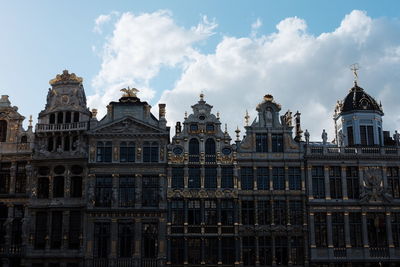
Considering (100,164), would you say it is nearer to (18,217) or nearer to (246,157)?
(18,217)

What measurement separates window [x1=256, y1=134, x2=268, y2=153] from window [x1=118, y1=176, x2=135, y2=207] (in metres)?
12.2

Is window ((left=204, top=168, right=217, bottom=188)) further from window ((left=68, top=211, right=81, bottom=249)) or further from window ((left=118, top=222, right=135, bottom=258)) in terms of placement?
window ((left=68, top=211, right=81, bottom=249))

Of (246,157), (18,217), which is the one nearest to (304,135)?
(246,157)

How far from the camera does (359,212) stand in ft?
161

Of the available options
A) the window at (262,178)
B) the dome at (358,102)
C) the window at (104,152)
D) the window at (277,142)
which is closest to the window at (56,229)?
the window at (104,152)

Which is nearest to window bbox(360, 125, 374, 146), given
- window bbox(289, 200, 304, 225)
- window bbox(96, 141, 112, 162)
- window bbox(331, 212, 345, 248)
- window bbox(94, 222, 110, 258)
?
window bbox(331, 212, 345, 248)

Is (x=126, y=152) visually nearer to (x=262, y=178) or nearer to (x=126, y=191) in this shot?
(x=126, y=191)

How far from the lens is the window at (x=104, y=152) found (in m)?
49.6

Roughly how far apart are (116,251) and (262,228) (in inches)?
523

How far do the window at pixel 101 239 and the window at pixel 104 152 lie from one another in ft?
19.4

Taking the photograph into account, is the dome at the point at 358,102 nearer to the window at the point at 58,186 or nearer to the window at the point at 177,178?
the window at the point at 177,178

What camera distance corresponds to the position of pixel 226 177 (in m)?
49.2

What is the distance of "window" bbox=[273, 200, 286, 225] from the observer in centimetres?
4875

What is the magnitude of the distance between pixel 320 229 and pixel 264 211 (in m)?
5.33
